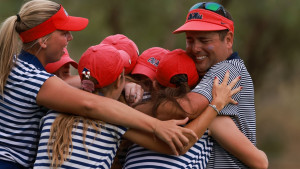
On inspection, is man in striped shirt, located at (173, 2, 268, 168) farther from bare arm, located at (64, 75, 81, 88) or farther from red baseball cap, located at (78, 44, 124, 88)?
bare arm, located at (64, 75, 81, 88)

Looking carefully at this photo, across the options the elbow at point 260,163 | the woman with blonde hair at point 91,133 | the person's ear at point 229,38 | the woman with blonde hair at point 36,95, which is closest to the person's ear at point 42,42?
the woman with blonde hair at point 36,95

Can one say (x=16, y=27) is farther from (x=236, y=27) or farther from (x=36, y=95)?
(x=236, y=27)

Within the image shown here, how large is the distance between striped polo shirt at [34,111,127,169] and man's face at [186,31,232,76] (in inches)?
29.5

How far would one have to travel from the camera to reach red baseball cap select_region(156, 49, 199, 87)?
2.71 m

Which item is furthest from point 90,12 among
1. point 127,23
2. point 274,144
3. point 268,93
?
point 274,144

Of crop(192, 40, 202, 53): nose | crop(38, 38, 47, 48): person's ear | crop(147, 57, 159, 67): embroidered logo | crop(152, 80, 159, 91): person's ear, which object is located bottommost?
crop(152, 80, 159, 91): person's ear

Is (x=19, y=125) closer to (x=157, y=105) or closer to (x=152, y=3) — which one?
(x=157, y=105)

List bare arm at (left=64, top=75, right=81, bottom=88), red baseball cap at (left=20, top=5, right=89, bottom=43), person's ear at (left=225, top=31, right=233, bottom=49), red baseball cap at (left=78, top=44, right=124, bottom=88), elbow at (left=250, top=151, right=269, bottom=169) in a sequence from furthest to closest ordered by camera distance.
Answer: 1. bare arm at (left=64, top=75, right=81, bottom=88)
2. person's ear at (left=225, top=31, right=233, bottom=49)
3. red baseball cap at (left=20, top=5, right=89, bottom=43)
4. elbow at (left=250, top=151, right=269, bottom=169)
5. red baseball cap at (left=78, top=44, right=124, bottom=88)

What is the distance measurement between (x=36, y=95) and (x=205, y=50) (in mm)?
1089

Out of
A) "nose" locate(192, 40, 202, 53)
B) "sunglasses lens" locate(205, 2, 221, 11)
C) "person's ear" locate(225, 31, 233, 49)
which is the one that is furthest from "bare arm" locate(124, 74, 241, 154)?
"sunglasses lens" locate(205, 2, 221, 11)

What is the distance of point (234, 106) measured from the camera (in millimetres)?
2652

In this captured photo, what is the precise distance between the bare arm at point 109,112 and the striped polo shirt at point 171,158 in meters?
0.10

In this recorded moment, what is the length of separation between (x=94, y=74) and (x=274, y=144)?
35.3ft

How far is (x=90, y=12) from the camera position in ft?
31.8
